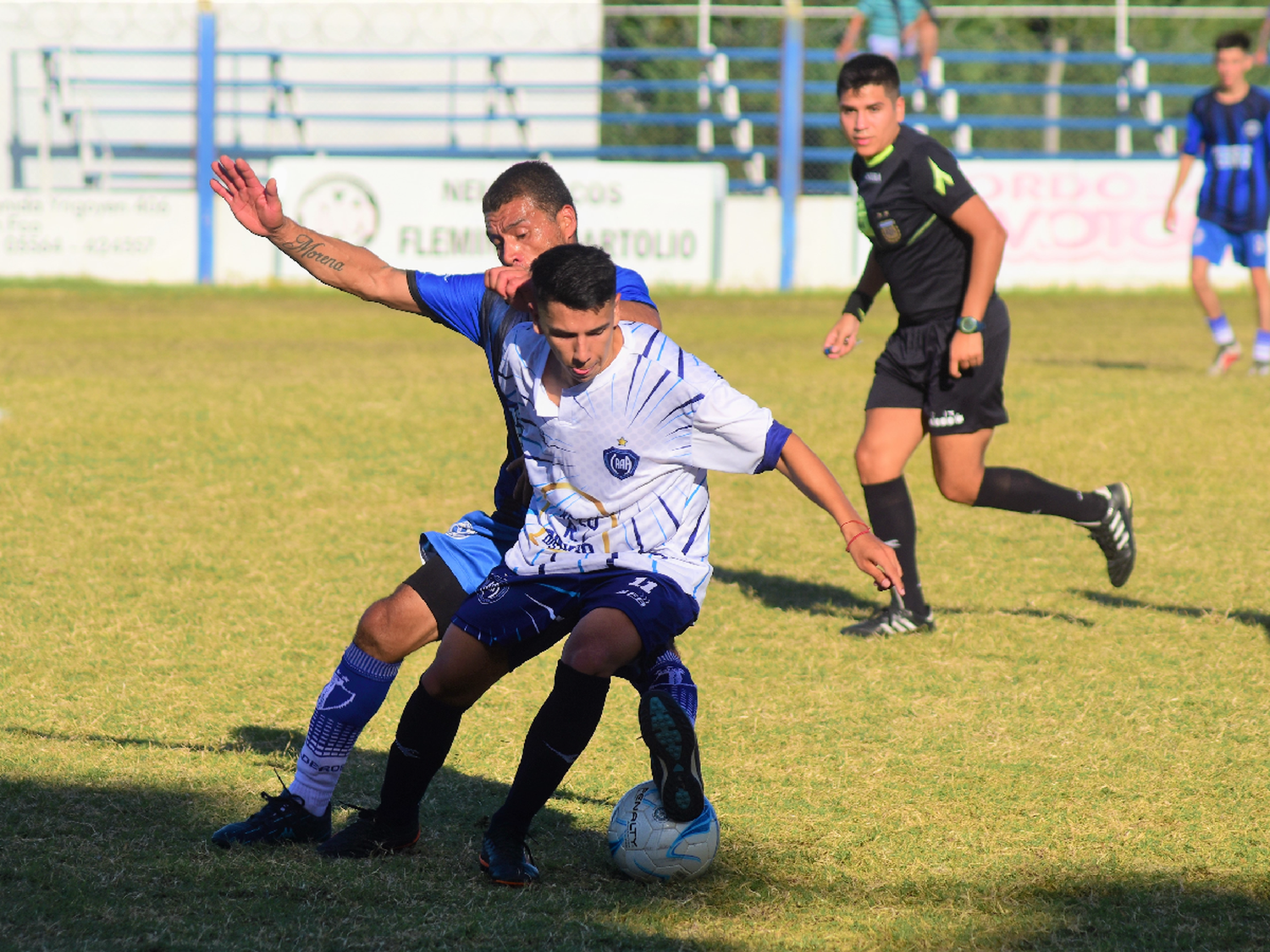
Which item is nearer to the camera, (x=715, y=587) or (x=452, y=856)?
(x=452, y=856)

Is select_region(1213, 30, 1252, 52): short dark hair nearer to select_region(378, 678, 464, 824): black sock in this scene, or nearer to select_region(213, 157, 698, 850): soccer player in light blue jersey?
select_region(213, 157, 698, 850): soccer player in light blue jersey

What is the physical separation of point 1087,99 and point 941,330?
2081 cm

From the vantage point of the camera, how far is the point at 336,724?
12.4ft

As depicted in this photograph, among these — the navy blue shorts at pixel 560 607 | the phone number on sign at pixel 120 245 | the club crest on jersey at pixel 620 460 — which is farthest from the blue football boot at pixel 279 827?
the phone number on sign at pixel 120 245

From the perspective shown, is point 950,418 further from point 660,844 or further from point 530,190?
point 660,844

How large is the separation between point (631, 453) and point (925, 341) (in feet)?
8.65

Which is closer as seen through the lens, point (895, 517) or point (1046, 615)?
point (895, 517)

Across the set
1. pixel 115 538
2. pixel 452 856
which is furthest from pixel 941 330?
pixel 115 538

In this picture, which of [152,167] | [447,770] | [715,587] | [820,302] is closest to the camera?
[447,770]

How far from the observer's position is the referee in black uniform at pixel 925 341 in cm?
573

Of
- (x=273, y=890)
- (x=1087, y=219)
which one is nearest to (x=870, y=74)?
(x=273, y=890)

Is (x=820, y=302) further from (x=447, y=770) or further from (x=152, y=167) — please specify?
(x=447, y=770)

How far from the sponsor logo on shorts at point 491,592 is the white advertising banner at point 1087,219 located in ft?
55.9

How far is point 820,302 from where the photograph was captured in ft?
61.6
